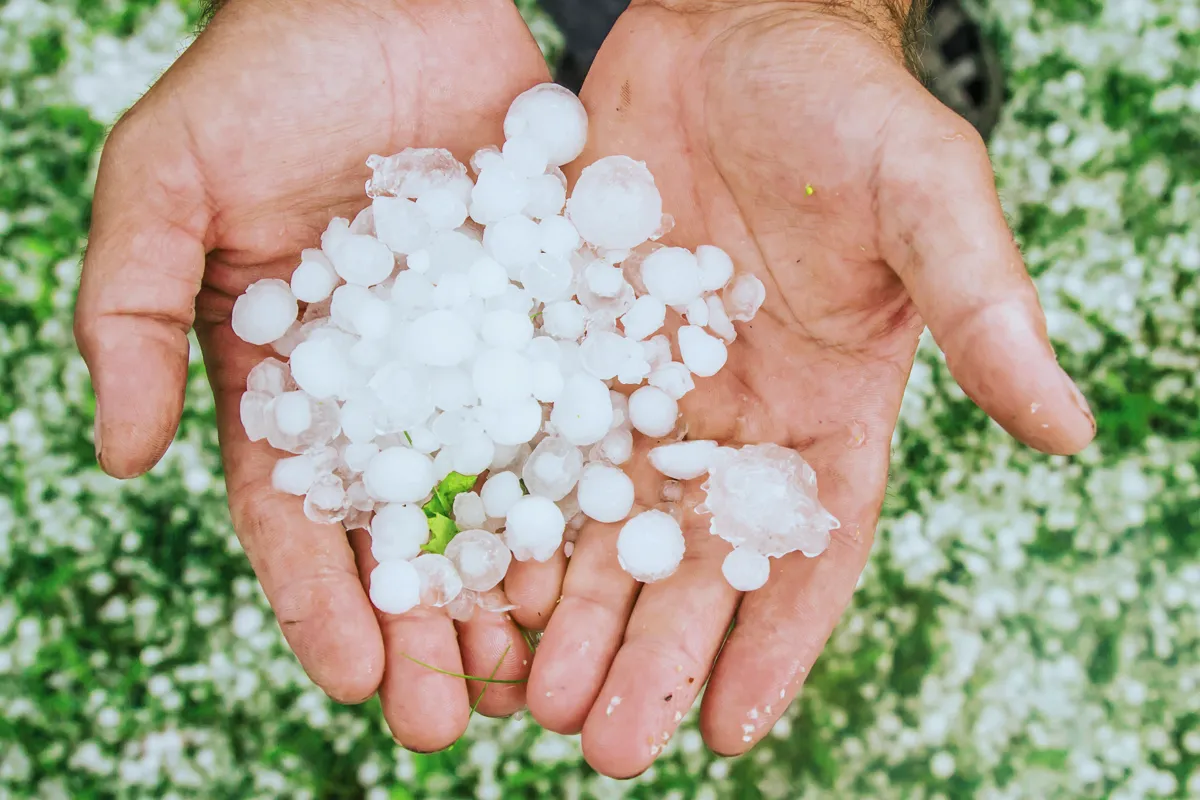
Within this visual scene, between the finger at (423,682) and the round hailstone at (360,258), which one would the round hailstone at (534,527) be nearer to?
the finger at (423,682)

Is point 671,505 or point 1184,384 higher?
point 671,505

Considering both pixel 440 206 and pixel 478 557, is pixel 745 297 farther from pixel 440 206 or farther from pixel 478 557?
pixel 478 557

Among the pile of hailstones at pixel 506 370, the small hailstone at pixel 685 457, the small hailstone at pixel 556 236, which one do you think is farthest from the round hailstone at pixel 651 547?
the small hailstone at pixel 556 236

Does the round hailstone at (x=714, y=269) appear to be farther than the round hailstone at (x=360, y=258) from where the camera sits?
Yes

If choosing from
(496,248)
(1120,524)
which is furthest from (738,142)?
(1120,524)

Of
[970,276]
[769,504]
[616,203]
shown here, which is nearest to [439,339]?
[616,203]

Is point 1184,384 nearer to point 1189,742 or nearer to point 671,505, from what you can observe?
point 1189,742

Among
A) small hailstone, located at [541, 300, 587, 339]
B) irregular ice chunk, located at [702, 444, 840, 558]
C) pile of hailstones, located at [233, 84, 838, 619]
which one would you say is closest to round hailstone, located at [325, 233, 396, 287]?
pile of hailstones, located at [233, 84, 838, 619]

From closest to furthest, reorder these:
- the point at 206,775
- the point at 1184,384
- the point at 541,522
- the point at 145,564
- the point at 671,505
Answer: the point at 541,522
the point at 671,505
the point at 206,775
the point at 145,564
the point at 1184,384
